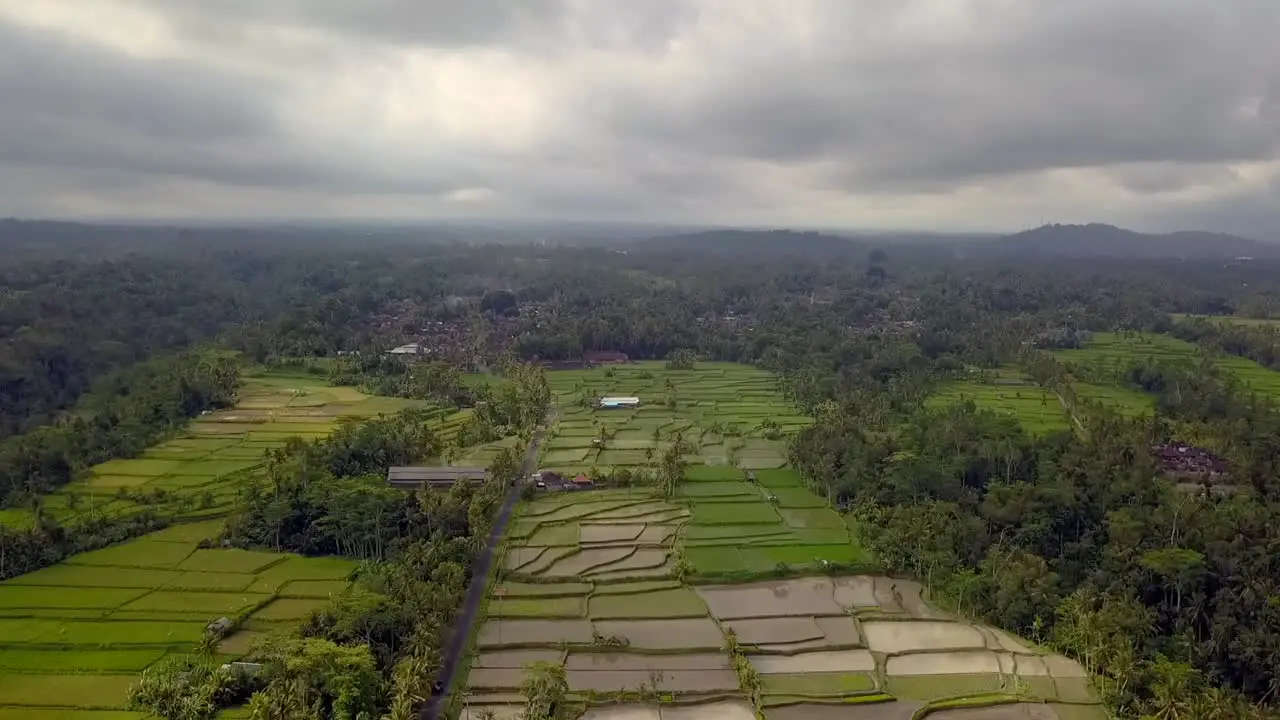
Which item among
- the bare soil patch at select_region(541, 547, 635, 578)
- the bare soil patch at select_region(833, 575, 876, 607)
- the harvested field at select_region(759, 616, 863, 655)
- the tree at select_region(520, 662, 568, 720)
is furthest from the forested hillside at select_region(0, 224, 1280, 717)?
the harvested field at select_region(759, 616, 863, 655)

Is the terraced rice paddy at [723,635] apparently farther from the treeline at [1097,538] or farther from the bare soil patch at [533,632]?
the treeline at [1097,538]

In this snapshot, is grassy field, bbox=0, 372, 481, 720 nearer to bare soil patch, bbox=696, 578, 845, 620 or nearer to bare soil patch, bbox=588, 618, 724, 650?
bare soil patch, bbox=588, 618, 724, 650

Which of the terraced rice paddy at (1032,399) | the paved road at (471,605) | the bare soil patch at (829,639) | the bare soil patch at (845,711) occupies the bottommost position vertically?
the bare soil patch at (845,711)

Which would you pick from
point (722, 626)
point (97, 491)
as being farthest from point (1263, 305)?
point (97, 491)

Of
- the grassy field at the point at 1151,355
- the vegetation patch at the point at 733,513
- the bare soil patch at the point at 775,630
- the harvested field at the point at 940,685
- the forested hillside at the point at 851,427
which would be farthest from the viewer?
the grassy field at the point at 1151,355

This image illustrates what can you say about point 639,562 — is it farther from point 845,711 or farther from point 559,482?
point 845,711

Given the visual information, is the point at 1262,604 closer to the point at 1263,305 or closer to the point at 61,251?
the point at 1263,305

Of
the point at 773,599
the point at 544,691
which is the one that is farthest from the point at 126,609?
the point at 773,599

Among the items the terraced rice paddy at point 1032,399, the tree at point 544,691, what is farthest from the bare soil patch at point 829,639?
the terraced rice paddy at point 1032,399
